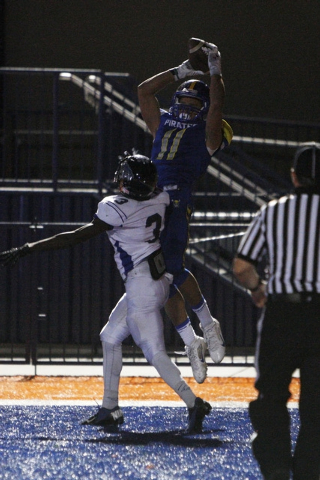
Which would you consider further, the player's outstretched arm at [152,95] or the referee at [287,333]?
the player's outstretched arm at [152,95]

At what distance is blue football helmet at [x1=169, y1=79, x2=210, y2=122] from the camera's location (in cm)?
805

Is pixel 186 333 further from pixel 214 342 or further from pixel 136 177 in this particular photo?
pixel 136 177

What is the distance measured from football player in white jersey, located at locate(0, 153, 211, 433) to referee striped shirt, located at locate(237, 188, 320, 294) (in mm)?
2157

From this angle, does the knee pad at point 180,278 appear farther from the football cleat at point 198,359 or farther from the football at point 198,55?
the football at point 198,55

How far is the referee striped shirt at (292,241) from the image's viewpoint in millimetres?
4922

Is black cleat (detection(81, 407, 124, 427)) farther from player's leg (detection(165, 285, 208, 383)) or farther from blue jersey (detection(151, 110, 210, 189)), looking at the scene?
blue jersey (detection(151, 110, 210, 189))

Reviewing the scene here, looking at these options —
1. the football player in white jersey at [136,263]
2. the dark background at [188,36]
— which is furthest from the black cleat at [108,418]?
the dark background at [188,36]

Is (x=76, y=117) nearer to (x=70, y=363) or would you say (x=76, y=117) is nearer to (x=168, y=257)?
(x=70, y=363)

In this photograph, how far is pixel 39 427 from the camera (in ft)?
24.1

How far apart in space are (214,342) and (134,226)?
1.47 meters

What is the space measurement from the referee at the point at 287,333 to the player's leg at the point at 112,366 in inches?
95.9

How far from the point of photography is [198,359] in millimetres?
7727

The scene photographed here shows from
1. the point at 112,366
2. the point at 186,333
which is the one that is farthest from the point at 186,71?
the point at 112,366

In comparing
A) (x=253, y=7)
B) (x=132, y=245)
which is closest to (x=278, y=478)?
(x=132, y=245)
